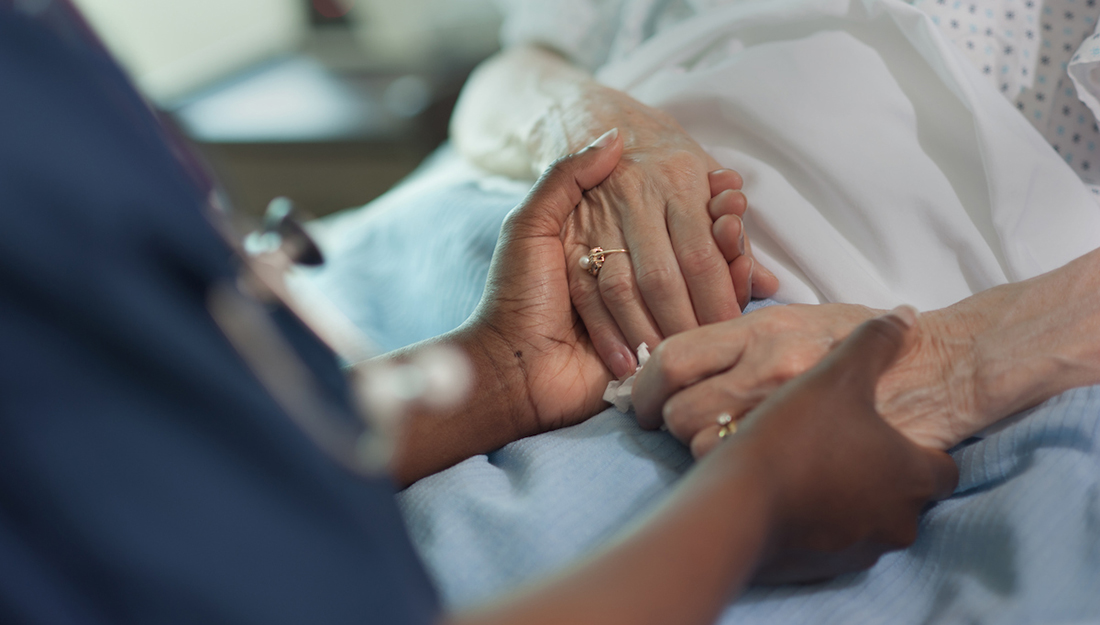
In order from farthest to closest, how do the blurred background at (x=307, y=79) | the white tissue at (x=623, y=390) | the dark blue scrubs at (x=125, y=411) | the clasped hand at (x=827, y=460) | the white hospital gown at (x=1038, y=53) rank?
the blurred background at (x=307, y=79), the white hospital gown at (x=1038, y=53), the white tissue at (x=623, y=390), the clasped hand at (x=827, y=460), the dark blue scrubs at (x=125, y=411)

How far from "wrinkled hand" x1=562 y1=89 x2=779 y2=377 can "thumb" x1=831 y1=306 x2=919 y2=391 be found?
0.53 ft

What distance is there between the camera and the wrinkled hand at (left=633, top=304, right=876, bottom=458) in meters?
0.56

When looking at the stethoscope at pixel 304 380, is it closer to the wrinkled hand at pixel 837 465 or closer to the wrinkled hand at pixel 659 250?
the wrinkled hand at pixel 837 465

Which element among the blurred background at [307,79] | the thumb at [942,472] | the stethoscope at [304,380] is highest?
the blurred background at [307,79]

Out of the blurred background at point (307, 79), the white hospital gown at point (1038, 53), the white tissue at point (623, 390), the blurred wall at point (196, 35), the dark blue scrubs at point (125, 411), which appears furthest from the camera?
the blurred wall at point (196, 35)

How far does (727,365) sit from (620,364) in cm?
14

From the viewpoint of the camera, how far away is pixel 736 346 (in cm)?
60

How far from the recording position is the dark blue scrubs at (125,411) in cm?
26

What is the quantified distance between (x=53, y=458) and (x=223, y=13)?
273 cm

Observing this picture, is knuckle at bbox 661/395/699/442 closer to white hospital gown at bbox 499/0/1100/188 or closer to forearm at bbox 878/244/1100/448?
forearm at bbox 878/244/1100/448

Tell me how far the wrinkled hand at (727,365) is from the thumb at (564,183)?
22cm

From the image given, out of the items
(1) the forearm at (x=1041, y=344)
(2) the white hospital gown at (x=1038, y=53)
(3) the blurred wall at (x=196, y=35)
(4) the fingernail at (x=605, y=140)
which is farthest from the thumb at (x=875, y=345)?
(3) the blurred wall at (x=196, y=35)

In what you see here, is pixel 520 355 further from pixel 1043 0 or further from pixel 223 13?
pixel 223 13

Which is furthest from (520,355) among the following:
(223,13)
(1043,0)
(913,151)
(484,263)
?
(223,13)
